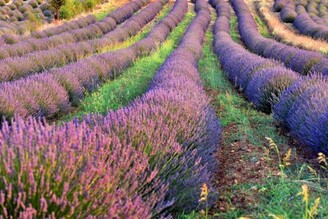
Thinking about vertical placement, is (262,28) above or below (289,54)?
below

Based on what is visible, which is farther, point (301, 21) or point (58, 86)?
point (301, 21)

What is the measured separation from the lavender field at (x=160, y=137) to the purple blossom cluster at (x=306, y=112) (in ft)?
0.05

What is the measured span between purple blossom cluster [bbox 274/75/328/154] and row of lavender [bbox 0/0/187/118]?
2862mm

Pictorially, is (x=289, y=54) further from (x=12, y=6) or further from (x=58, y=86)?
(x=12, y=6)

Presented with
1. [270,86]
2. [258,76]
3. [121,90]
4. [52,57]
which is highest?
[270,86]

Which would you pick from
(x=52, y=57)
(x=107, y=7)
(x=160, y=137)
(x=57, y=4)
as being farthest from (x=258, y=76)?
(x=107, y=7)

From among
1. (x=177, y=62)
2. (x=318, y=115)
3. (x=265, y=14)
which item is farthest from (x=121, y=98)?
(x=265, y=14)

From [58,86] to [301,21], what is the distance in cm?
1555

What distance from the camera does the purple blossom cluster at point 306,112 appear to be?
392 cm

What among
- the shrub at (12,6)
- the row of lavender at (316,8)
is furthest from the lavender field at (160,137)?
the shrub at (12,6)

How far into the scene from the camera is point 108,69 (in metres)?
8.52

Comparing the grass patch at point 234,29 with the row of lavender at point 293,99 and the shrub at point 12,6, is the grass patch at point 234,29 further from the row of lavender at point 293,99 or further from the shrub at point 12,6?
the shrub at point 12,6

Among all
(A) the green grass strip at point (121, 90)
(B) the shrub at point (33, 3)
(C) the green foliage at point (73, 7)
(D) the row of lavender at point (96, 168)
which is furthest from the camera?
(B) the shrub at point (33, 3)

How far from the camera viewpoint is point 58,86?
617 centimetres
